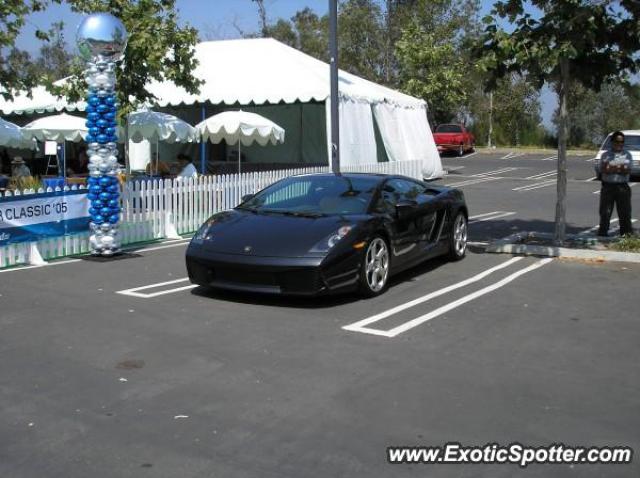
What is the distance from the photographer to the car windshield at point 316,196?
8250 millimetres

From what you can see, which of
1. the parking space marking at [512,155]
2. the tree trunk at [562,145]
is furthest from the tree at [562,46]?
the parking space marking at [512,155]

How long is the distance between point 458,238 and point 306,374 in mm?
5376

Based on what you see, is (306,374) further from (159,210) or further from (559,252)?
(159,210)

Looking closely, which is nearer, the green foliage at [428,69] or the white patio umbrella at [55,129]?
the white patio umbrella at [55,129]

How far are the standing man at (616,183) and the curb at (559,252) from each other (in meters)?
1.64

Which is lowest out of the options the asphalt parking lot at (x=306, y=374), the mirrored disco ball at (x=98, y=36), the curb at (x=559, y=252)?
the asphalt parking lot at (x=306, y=374)

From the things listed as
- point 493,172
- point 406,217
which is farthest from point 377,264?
point 493,172

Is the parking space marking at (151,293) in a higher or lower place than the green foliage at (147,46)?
lower

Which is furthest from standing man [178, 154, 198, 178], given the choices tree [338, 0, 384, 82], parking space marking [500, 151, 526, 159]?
tree [338, 0, 384, 82]

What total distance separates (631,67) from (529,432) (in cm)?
835

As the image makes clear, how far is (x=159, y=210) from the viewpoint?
41.1 ft

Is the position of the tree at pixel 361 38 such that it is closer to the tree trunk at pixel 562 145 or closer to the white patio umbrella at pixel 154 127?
the white patio umbrella at pixel 154 127
